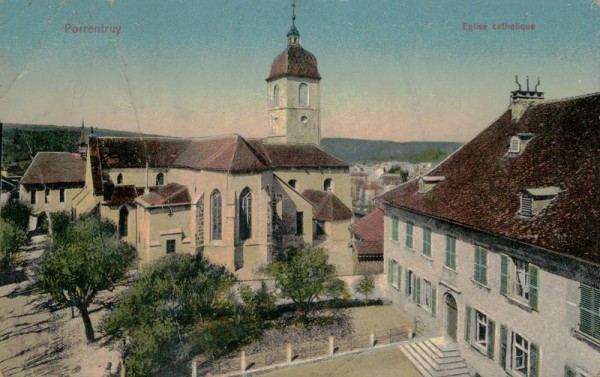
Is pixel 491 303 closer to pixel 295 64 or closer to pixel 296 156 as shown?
pixel 296 156

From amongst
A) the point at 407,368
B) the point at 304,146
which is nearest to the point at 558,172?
the point at 407,368

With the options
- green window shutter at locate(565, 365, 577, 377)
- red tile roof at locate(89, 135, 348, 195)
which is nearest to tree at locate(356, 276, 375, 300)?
red tile roof at locate(89, 135, 348, 195)

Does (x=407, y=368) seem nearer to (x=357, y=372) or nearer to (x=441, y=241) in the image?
(x=357, y=372)

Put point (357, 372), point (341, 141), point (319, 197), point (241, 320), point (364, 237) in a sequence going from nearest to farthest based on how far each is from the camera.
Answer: point (357, 372), point (241, 320), point (364, 237), point (319, 197), point (341, 141)

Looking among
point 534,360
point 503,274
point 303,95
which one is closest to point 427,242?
point 503,274

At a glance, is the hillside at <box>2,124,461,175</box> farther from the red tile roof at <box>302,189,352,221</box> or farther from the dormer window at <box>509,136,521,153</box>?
the dormer window at <box>509,136,521,153</box>

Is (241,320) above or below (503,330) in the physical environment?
below

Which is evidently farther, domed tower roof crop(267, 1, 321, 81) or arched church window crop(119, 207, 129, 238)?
domed tower roof crop(267, 1, 321, 81)
